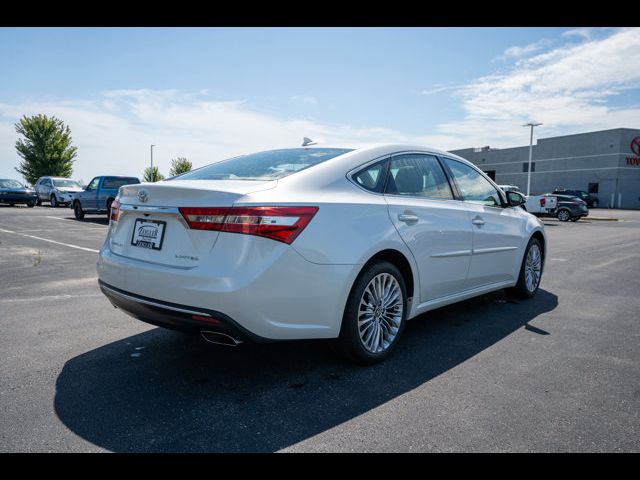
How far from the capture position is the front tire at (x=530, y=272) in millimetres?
5695

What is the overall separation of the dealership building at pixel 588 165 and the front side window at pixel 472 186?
174 feet

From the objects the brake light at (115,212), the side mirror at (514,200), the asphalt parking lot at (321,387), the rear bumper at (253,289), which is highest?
the side mirror at (514,200)

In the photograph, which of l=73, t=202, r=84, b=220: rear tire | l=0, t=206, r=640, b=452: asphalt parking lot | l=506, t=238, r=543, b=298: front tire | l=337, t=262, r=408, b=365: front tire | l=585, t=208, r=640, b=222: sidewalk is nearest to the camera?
l=0, t=206, r=640, b=452: asphalt parking lot

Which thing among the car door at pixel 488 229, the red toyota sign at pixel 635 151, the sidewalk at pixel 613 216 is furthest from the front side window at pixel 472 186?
the red toyota sign at pixel 635 151

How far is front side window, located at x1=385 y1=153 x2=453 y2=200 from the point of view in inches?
153

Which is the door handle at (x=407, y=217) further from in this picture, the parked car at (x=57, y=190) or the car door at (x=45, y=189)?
the car door at (x=45, y=189)

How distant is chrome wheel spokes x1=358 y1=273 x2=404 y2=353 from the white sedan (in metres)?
0.01

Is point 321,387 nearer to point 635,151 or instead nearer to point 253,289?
point 253,289

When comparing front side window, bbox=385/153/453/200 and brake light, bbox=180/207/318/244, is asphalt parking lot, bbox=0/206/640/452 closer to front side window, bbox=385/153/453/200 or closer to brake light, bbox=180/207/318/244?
brake light, bbox=180/207/318/244

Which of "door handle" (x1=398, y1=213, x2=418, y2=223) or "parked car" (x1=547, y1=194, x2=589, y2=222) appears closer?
"door handle" (x1=398, y1=213, x2=418, y2=223)

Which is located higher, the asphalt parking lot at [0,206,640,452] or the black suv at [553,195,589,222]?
the black suv at [553,195,589,222]

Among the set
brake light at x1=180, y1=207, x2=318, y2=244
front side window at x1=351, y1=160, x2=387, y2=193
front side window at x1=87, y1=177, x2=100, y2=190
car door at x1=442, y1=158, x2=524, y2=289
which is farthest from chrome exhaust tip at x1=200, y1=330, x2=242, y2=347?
front side window at x1=87, y1=177, x2=100, y2=190
